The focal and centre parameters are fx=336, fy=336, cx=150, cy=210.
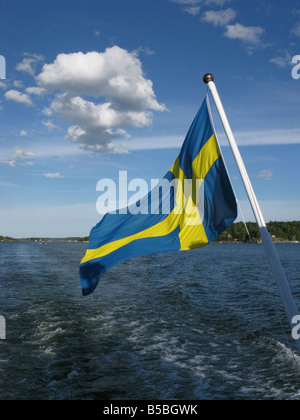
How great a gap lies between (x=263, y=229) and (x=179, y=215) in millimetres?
2226

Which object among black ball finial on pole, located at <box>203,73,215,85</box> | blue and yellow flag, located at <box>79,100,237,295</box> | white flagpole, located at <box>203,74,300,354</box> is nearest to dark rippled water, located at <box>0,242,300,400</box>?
white flagpole, located at <box>203,74,300,354</box>

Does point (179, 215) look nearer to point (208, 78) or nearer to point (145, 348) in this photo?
point (208, 78)

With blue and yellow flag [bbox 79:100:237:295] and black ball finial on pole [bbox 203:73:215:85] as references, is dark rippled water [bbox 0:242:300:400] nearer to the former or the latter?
blue and yellow flag [bbox 79:100:237:295]

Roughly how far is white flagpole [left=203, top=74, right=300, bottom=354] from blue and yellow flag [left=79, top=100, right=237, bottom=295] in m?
0.98

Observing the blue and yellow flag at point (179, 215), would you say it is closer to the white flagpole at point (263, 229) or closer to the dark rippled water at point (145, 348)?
the white flagpole at point (263, 229)

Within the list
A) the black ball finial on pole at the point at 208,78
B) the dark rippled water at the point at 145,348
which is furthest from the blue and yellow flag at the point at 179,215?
the dark rippled water at the point at 145,348

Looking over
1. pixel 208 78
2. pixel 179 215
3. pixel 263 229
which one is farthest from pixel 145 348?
pixel 208 78

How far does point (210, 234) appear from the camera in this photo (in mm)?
6316

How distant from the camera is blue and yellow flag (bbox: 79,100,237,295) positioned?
6297 mm

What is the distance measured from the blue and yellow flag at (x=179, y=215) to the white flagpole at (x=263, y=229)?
3.22ft

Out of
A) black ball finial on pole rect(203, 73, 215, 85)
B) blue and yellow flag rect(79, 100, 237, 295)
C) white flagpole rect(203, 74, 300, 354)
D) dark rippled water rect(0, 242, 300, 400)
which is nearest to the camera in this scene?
white flagpole rect(203, 74, 300, 354)

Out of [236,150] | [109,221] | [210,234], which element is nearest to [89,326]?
[109,221]

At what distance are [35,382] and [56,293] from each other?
570 inches
